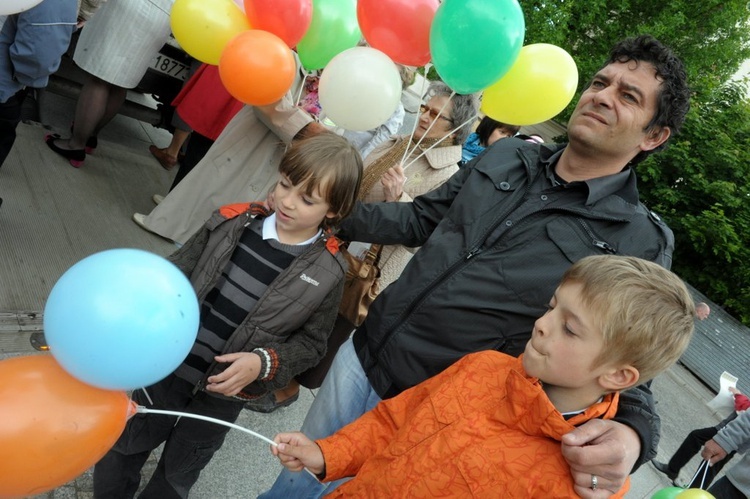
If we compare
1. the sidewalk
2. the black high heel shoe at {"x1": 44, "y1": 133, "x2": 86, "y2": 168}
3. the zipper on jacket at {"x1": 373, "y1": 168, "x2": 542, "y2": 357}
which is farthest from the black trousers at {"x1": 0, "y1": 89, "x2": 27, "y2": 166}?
the zipper on jacket at {"x1": 373, "y1": 168, "x2": 542, "y2": 357}

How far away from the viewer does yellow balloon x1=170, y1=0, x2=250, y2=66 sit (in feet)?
8.81

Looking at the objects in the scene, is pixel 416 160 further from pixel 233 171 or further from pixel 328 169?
pixel 233 171

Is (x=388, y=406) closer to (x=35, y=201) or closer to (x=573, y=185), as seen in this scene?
(x=573, y=185)

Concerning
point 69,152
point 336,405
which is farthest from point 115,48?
point 336,405

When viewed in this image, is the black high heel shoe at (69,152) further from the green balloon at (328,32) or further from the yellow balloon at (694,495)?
the yellow balloon at (694,495)

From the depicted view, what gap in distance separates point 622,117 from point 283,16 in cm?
155

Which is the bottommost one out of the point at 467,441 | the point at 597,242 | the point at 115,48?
the point at 115,48

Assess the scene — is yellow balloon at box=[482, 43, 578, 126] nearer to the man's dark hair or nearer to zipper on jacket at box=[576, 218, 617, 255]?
the man's dark hair

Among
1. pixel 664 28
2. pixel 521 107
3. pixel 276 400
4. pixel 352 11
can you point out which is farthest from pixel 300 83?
pixel 664 28

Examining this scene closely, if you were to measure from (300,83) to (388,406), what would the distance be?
2.16 m

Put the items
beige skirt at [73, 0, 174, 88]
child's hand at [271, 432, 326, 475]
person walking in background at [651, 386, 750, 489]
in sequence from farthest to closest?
person walking in background at [651, 386, 750, 489] → beige skirt at [73, 0, 174, 88] → child's hand at [271, 432, 326, 475]

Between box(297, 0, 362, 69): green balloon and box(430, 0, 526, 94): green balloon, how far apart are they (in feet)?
2.21

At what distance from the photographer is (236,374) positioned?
1786mm

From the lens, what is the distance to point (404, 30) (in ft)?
7.82
